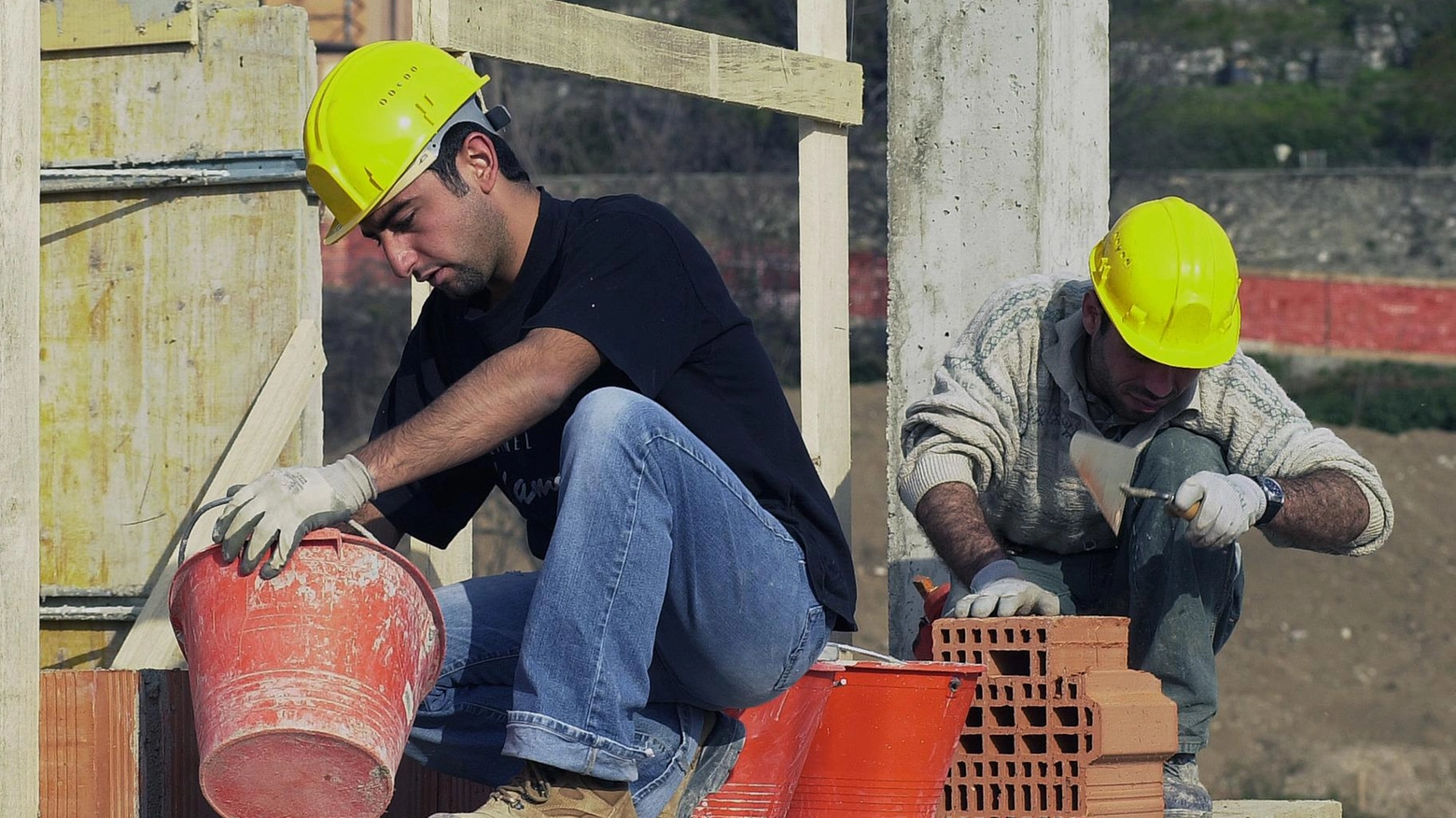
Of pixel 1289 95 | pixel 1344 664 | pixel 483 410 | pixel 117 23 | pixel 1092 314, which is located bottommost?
pixel 1344 664

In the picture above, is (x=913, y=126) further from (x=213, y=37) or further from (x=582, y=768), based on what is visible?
(x=582, y=768)

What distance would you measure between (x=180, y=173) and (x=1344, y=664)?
38.3 ft

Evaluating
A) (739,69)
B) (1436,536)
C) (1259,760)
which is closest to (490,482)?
(739,69)

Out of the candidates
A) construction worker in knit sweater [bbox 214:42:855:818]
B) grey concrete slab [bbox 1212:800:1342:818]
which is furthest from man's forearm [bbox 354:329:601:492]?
grey concrete slab [bbox 1212:800:1342:818]

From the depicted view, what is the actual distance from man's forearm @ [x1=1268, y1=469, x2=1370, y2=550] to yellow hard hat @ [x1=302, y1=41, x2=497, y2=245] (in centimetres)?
181

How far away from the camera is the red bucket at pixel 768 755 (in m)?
2.86

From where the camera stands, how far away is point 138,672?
3115 mm

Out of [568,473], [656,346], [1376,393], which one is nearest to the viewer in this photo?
[568,473]

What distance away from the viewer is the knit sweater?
3.69 m

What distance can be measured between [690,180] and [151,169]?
1647cm

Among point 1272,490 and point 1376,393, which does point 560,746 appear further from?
point 1376,393

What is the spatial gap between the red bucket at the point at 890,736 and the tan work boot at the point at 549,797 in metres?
0.51

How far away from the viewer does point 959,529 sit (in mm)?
3682

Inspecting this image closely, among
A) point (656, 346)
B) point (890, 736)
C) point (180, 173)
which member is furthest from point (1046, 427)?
point (180, 173)
